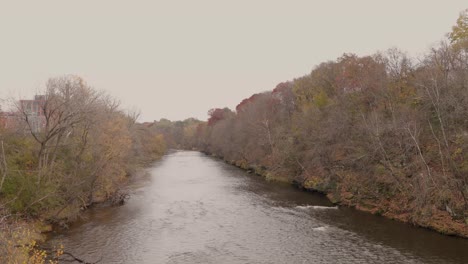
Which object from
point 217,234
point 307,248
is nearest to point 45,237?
point 217,234

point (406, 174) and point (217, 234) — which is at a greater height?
point (406, 174)

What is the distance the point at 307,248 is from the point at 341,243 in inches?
112

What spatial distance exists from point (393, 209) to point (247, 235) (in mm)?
15402

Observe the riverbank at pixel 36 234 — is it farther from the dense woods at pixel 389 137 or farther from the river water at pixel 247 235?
the dense woods at pixel 389 137

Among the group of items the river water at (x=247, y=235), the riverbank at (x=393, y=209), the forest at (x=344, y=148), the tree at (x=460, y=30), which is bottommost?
the river water at (x=247, y=235)

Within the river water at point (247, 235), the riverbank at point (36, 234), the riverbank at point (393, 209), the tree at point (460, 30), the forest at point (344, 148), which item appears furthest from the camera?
the tree at point (460, 30)

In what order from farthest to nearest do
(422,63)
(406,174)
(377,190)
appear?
A: (422,63), (377,190), (406,174)

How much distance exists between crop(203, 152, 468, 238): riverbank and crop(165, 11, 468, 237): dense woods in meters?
0.09

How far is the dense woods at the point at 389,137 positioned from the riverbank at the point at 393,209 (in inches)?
3.5

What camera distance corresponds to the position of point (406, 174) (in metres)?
35.5

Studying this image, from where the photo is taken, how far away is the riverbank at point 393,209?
28797mm

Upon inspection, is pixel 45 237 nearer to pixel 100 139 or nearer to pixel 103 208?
pixel 103 208

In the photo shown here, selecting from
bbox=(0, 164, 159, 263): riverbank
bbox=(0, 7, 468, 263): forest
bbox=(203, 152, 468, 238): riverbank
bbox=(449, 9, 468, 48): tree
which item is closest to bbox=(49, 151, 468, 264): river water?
bbox=(203, 152, 468, 238): riverbank

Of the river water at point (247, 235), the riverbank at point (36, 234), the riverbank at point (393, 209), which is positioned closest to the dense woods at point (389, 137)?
the riverbank at point (393, 209)
